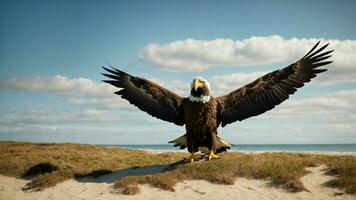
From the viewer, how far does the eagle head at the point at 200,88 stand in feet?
47.8

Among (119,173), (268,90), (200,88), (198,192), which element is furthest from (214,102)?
(119,173)

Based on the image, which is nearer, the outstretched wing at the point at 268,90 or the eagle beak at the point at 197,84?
the eagle beak at the point at 197,84

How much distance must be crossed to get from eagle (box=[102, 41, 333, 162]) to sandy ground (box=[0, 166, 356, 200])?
1877 millimetres

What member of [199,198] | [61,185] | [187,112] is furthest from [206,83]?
[61,185]

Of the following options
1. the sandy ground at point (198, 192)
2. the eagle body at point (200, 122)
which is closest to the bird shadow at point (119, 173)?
the sandy ground at point (198, 192)

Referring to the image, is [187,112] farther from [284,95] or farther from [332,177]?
[332,177]

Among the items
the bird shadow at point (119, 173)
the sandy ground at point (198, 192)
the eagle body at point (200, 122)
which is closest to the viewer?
the sandy ground at point (198, 192)

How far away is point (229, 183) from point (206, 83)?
369 cm

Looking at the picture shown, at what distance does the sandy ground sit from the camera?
12742 millimetres

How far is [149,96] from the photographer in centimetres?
1642

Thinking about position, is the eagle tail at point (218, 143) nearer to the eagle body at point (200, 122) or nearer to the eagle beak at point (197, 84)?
the eagle body at point (200, 122)

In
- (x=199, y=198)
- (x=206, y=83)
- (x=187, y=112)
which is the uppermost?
(x=206, y=83)

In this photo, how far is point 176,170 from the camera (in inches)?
602

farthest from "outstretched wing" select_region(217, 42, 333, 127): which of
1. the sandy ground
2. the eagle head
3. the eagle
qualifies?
the sandy ground
